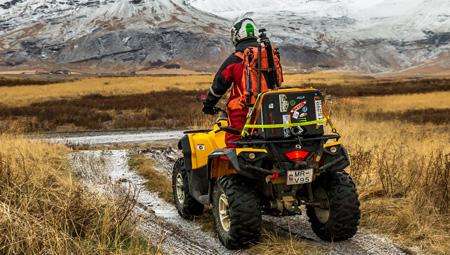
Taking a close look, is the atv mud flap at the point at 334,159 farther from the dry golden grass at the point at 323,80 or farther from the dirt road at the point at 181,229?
the dry golden grass at the point at 323,80

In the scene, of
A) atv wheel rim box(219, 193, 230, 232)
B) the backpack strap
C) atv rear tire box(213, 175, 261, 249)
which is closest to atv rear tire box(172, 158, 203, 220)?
atv wheel rim box(219, 193, 230, 232)

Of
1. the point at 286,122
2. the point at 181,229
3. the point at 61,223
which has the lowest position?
the point at 181,229

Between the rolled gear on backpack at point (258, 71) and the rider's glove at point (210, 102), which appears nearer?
the rolled gear on backpack at point (258, 71)

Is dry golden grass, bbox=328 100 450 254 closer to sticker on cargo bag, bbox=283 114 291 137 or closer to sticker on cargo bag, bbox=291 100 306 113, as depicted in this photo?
sticker on cargo bag, bbox=283 114 291 137

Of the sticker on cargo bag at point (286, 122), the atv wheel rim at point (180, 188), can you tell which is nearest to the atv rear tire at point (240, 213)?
the sticker on cargo bag at point (286, 122)

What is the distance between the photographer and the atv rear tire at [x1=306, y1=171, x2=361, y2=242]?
5.57 m

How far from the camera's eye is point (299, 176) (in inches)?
208

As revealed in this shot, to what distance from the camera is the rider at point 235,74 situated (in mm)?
5957

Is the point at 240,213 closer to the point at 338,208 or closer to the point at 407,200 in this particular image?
the point at 338,208

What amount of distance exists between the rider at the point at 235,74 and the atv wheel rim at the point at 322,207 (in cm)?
109

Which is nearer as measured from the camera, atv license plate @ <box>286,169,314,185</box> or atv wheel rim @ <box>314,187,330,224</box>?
atv license plate @ <box>286,169,314,185</box>

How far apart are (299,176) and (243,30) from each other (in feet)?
6.21

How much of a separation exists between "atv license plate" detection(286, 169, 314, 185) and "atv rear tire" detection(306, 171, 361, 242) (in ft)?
1.58

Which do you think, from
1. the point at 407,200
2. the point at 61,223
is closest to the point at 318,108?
the point at 407,200
